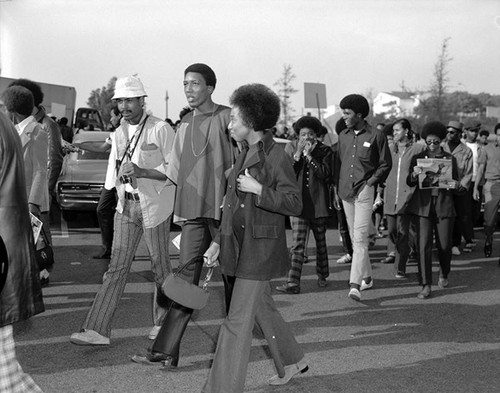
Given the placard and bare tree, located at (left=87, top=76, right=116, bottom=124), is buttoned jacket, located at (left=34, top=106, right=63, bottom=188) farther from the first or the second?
bare tree, located at (left=87, top=76, right=116, bottom=124)

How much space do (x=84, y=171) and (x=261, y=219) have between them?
10.6 metres

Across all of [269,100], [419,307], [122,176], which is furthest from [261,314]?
[419,307]

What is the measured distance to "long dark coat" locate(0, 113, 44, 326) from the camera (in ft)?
12.4

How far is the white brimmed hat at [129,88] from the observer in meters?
6.49

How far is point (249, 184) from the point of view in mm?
4895

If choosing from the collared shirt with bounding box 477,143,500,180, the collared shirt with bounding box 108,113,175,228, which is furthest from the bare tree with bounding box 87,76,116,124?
the collared shirt with bounding box 108,113,175,228

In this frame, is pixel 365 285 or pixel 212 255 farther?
pixel 365 285

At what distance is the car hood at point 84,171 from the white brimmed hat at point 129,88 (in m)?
8.45

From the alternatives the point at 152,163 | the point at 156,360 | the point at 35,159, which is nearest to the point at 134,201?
the point at 152,163

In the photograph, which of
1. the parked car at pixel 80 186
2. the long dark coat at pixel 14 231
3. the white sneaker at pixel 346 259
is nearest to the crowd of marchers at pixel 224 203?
the long dark coat at pixel 14 231

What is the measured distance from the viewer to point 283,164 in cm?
507

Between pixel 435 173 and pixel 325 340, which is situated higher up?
pixel 435 173

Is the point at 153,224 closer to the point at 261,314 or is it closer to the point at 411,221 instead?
the point at 261,314

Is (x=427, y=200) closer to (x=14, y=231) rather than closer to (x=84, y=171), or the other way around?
(x=14, y=231)
